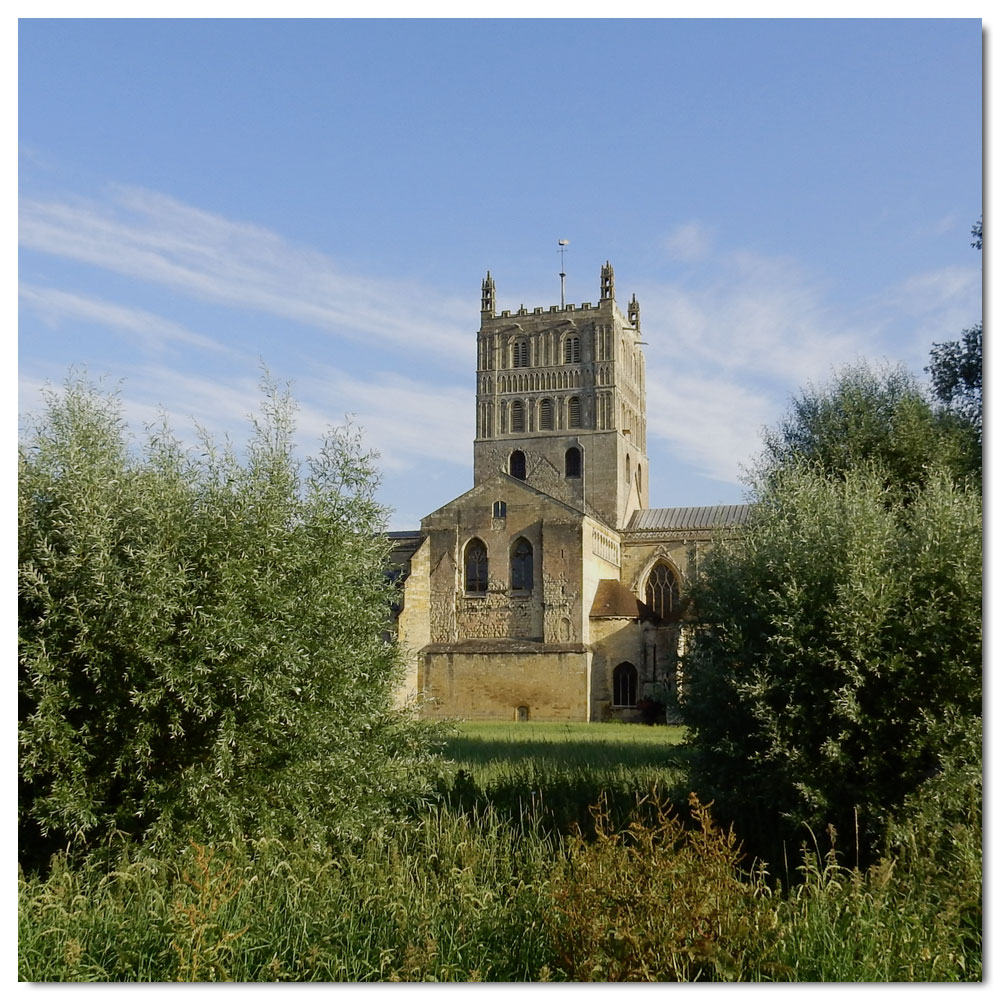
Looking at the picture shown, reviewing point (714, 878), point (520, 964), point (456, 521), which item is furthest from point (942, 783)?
point (456, 521)

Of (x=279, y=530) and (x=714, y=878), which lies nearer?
(x=714, y=878)

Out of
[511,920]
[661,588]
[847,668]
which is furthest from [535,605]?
[511,920]

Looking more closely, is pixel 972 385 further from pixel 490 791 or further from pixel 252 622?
pixel 252 622

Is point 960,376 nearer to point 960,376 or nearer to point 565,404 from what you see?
point 960,376

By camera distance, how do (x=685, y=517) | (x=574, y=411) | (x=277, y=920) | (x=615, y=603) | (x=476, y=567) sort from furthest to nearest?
(x=574, y=411) < (x=685, y=517) < (x=476, y=567) < (x=615, y=603) < (x=277, y=920)

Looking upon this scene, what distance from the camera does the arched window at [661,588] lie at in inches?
2184

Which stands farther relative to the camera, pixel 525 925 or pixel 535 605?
→ pixel 535 605

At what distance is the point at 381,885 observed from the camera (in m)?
10.2

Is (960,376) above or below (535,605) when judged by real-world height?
above

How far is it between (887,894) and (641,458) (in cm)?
6504

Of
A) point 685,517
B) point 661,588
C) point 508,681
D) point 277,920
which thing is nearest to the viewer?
point 277,920

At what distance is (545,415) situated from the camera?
70.5 m

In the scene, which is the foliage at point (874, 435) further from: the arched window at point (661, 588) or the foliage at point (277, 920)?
the arched window at point (661, 588)

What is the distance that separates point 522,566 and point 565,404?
22.8 metres
